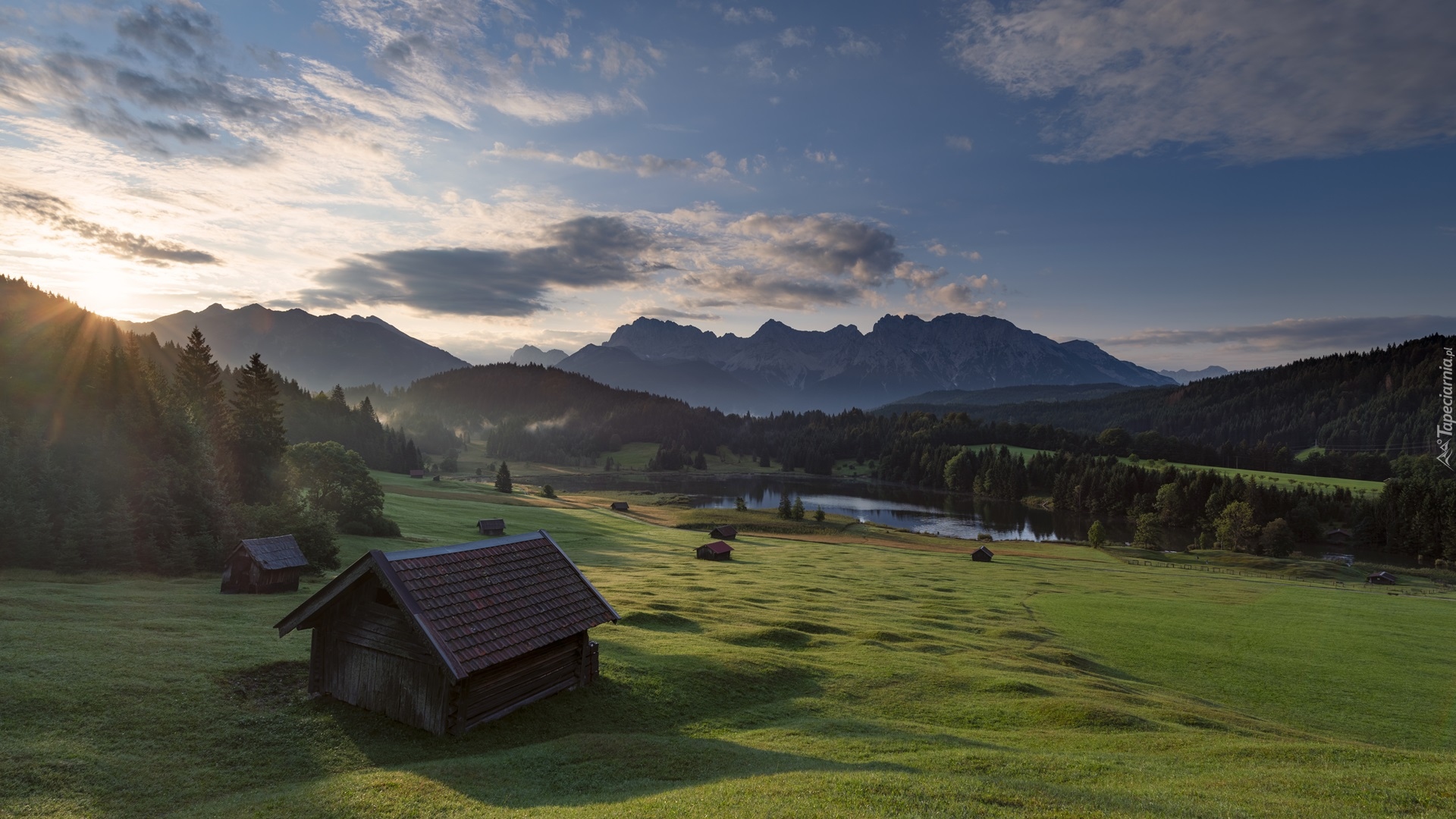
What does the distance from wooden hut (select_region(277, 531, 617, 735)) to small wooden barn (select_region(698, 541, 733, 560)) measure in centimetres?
4959

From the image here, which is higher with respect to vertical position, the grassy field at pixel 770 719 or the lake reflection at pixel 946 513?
the grassy field at pixel 770 719

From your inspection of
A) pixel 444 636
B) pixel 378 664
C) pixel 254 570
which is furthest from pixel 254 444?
pixel 444 636

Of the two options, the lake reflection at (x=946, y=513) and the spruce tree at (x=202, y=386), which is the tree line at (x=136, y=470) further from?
the lake reflection at (x=946, y=513)

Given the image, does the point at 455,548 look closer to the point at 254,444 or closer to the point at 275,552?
the point at 275,552

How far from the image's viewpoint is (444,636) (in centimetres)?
1895

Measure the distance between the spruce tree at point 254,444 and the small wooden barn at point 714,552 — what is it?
47.1 meters

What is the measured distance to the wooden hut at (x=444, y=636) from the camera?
1917 centimetres

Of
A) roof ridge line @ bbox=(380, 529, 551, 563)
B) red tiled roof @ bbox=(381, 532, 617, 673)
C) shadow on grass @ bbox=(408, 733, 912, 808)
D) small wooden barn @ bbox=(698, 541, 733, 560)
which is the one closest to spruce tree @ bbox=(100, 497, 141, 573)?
roof ridge line @ bbox=(380, 529, 551, 563)

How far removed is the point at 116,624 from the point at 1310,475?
254185 millimetres

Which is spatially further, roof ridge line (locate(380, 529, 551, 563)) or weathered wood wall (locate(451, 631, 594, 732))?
roof ridge line (locate(380, 529, 551, 563))

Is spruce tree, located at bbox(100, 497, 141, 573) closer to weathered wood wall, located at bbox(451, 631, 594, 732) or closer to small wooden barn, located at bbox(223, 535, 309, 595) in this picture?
small wooden barn, located at bbox(223, 535, 309, 595)

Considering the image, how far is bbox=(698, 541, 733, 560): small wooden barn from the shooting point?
7262 centimetres

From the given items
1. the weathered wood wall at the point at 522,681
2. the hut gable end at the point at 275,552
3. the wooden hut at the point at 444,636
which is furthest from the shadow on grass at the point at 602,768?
the hut gable end at the point at 275,552

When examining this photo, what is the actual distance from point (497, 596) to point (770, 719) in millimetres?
10629
